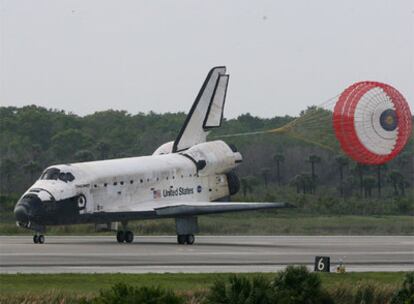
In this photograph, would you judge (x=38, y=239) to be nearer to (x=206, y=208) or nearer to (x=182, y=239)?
(x=182, y=239)

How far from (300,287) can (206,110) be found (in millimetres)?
23042

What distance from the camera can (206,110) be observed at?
140ft

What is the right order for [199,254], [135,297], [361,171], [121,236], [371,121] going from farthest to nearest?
[361,171] < [121,236] < [371,121] < [199,254] < [135,297]

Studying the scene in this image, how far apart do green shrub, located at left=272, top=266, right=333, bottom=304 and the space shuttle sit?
653 inches

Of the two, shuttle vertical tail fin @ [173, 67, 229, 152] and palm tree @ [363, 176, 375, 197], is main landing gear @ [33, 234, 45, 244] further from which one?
palm tree @ [363, 176, 375, 197]

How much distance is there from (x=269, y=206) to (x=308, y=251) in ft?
15.5

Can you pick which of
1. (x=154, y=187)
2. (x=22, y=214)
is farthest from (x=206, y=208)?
(x=22, y=214)

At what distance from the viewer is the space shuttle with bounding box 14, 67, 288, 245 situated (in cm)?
3634

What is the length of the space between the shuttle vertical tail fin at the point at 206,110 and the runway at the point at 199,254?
3.36 m

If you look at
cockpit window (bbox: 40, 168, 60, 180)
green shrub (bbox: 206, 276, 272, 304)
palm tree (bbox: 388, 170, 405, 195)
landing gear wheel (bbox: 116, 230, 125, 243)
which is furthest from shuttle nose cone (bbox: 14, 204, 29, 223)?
palm tree (bbox: 388, 170, 405, 195)

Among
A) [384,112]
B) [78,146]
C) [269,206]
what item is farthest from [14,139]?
[384,112]

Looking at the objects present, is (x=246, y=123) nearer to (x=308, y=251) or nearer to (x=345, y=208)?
(x=345, y=208)

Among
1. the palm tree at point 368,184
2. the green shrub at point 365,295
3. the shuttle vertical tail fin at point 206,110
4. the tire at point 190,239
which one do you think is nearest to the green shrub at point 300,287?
the green shrub at point 365,295

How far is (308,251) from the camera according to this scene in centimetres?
3350
